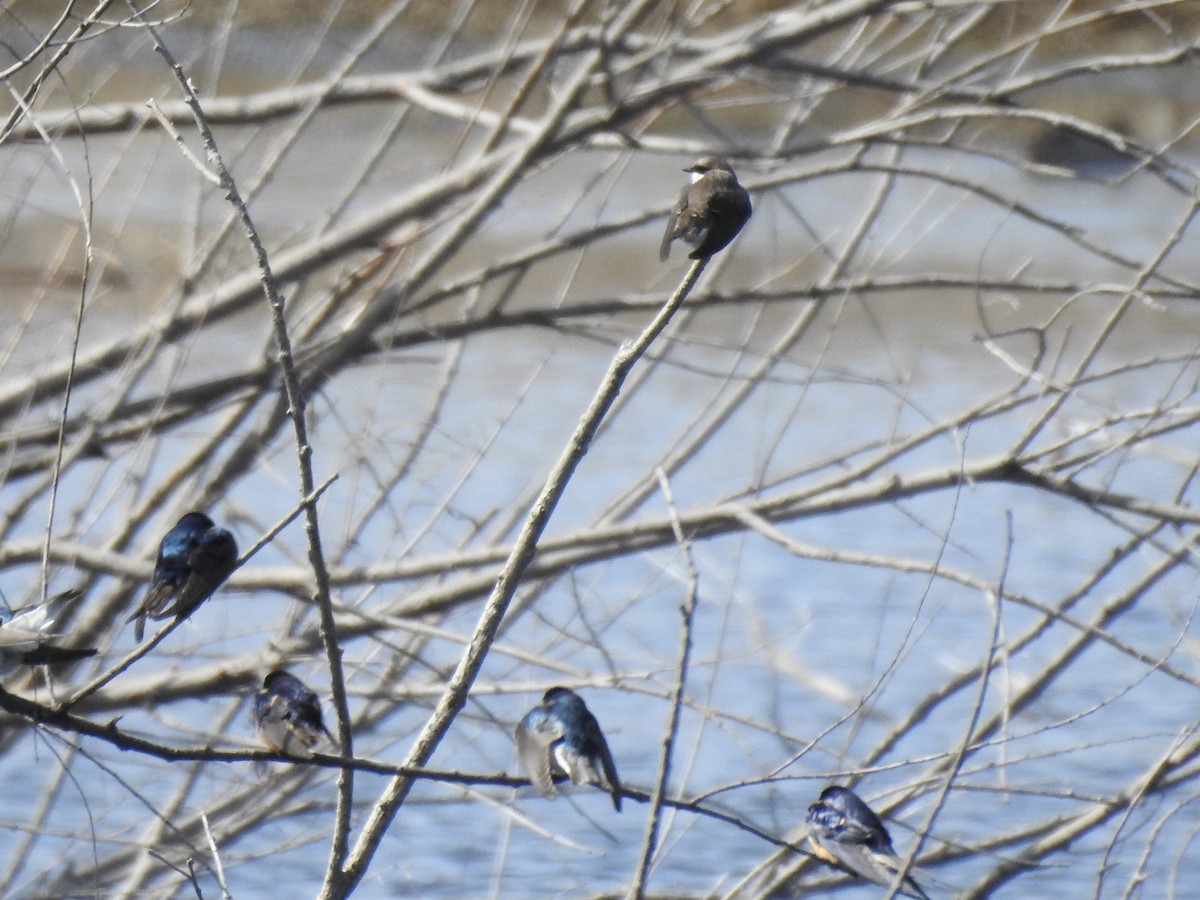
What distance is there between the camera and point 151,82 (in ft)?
42.4

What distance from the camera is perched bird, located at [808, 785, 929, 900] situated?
2453 mm

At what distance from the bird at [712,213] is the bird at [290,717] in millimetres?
959

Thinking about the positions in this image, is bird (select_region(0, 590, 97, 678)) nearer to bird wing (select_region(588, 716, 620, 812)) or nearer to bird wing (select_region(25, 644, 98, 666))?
bird wing (select_region(25, 644, 98, 666))

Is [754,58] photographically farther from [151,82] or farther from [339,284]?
[151,82]

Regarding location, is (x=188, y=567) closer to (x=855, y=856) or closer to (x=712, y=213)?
(x=712, y=213)

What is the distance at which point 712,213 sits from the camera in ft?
6.02

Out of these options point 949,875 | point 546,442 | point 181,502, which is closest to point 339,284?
point 181,502

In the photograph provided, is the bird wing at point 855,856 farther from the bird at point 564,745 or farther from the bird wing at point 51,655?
the bird wing at point 51,655

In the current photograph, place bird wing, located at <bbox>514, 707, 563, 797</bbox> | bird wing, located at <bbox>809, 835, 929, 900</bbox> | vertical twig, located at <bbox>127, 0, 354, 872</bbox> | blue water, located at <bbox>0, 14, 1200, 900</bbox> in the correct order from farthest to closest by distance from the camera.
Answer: blue water, located at <bbox>0, 14, 1200, 900</bbox>, bird wing, located at <bbox>809, 835, 929, 900</bbox>, bird wing, located at <bbox>514, 707, 563, 797</bbox>, vertical twig, located at <bbox>127, 0, 354, 872</bbox>

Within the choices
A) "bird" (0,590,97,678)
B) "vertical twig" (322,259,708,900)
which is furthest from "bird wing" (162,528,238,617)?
"vertical twig" (322,259,708,900)

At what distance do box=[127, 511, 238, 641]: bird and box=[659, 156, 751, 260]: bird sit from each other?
22.5 inches

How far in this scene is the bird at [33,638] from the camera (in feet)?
5.39

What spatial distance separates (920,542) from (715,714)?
432 cm

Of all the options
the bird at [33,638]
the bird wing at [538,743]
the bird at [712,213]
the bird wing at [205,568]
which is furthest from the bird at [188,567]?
the bird at [712,213]
